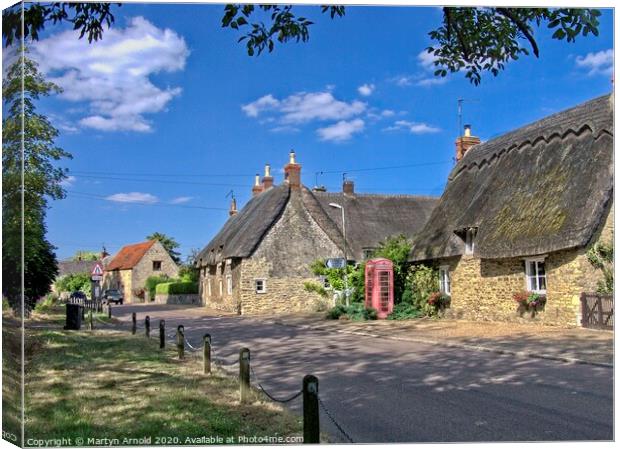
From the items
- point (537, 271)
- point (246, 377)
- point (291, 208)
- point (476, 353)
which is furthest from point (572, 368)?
point (291, 208)

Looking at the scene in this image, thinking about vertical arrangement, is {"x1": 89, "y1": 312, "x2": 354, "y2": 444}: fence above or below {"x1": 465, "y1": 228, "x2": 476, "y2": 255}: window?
below

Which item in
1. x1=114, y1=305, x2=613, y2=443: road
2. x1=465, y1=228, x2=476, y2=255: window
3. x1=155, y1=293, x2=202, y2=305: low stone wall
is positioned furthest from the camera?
x1=155, y1=293, x2=202, y2=305: low stone wall

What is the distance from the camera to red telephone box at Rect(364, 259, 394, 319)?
2209cm

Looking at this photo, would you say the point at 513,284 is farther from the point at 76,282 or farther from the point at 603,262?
the point at 76,282

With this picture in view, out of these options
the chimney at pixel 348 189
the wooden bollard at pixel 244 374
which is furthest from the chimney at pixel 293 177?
the wooden bollard at pixel 244 374

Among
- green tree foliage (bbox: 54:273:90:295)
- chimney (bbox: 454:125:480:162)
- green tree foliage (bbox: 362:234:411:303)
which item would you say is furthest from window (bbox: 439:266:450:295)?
green tree foliage (bbox: 54:273:90:295)

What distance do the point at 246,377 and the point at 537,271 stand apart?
41.1ft

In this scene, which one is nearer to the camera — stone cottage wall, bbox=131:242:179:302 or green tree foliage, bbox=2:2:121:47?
green tree foliage, bbox=2:2:121:47

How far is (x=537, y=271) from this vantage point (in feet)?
56.6

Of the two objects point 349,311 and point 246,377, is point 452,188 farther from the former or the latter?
point 246,377

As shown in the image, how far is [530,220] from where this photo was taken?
17.2 metres

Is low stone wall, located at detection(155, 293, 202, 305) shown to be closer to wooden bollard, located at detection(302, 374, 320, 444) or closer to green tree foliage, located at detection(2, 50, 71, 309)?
green tree foliage, located at detection(2, 50, 71, 309)

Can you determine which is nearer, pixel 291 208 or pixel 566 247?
pixel 566 247

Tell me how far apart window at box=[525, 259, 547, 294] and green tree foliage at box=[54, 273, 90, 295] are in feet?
67.7
